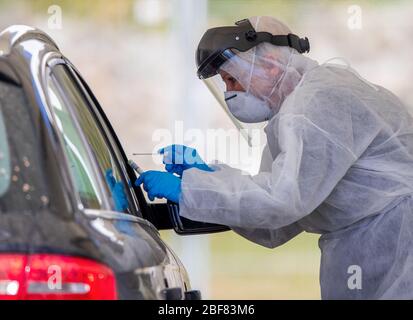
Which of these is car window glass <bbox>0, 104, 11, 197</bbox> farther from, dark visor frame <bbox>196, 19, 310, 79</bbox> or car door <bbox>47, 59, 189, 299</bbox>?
dark visor frame <bbox>196, 19, 310, 79</bbox>

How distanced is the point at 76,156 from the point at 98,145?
60 cm

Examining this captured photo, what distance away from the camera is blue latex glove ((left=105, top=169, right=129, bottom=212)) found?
2.46m

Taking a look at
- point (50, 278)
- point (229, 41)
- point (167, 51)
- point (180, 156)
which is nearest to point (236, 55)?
point (229, 41)

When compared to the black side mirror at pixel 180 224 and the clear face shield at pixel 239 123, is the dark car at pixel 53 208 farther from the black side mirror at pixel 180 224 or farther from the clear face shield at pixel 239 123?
the clear face shield at pixel 239 123

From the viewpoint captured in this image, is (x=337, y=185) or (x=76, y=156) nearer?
(x=76, y=156)

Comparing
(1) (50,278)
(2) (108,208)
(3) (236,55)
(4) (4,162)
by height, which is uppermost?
(3) (236,55)

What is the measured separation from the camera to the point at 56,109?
2.17 m

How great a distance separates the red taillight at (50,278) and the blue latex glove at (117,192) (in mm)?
454

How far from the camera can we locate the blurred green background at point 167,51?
747 cm

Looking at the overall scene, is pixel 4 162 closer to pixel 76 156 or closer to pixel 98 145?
pixel 76 156

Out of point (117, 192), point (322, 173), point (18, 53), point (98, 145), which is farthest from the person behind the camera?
point (322, 173)

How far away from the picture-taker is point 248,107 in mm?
3494
